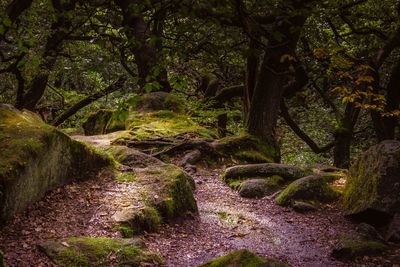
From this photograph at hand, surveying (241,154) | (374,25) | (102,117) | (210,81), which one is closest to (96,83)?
(102,117)

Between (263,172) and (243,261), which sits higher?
(263,172)

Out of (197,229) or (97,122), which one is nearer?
(197,229)

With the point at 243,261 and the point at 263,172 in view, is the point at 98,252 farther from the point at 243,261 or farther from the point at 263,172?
the point at 263,172

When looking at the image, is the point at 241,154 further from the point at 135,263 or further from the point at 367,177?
the point at 135,263

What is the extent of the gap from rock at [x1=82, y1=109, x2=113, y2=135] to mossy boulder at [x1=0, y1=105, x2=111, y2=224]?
307 inches

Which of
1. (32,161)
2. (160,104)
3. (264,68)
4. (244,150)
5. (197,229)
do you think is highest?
(264,68)

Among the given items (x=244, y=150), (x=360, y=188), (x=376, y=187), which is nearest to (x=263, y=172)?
(x=244, y=150)

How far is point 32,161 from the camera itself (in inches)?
262

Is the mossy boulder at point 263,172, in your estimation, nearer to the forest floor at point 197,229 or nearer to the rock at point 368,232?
the forest floor at point 197,229

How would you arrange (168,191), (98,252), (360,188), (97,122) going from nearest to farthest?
(98,252), (168,191), (360,188), (97,122)

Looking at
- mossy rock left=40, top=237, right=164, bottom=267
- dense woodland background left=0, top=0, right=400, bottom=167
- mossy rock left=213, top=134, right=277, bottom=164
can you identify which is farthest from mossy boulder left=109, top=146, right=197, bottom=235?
mossy rock left=213, top=134, right=277, bottom=164

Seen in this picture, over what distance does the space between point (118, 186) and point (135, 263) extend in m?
2.85

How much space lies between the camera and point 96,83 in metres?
20.8

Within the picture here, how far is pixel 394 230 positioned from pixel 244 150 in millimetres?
6142
